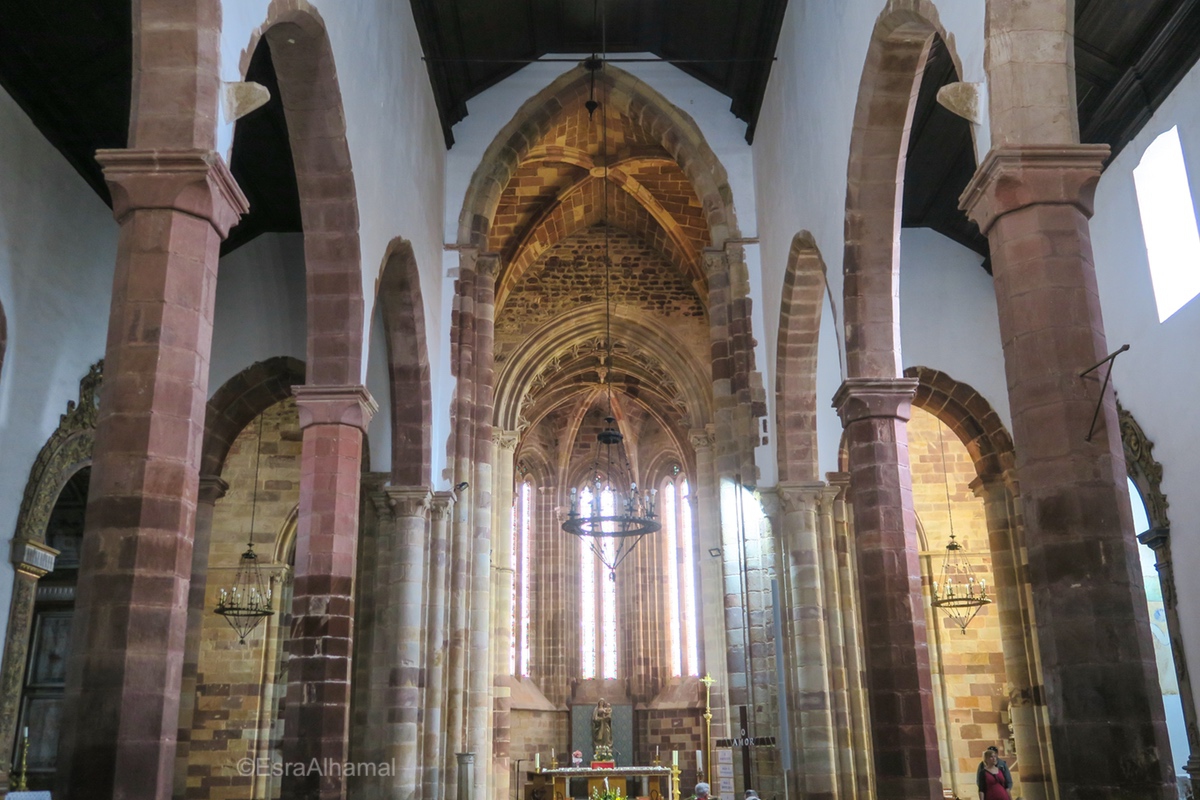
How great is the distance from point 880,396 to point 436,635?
7283mm

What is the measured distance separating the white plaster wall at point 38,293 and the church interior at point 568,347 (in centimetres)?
5

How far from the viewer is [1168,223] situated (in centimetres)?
1212

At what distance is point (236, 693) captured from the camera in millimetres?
19438

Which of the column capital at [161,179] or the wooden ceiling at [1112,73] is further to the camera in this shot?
the wooden ceiling at [1112,73]

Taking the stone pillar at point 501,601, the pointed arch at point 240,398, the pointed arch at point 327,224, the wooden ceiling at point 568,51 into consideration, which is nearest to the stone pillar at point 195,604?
the pointed arch at point 240,398

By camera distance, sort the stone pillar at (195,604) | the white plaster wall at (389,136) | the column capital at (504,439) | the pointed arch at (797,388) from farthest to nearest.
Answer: the column capital at (504,439)
the stone pillar at (195,604)
the pointed arch at (797,388)
the white plaster wall at (389,136)

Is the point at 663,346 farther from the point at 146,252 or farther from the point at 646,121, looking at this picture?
the point at 146,252

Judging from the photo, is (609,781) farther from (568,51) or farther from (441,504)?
(568,51)

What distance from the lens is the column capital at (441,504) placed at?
14.9 m

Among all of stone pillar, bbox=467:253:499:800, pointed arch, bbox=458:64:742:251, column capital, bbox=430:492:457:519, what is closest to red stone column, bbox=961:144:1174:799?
column capital, bbox=430:492:457:519

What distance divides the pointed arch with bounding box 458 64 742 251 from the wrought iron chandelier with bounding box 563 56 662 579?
392 mm

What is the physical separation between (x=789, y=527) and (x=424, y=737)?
5397mm

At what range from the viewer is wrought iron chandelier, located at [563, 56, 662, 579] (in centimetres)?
1866

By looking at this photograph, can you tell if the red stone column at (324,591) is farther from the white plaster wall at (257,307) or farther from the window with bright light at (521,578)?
the window with bright light at (521,578)
